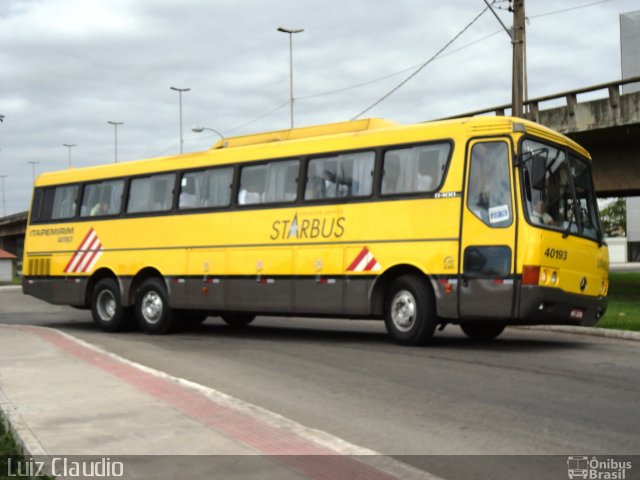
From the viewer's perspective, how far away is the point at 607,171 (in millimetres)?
30688

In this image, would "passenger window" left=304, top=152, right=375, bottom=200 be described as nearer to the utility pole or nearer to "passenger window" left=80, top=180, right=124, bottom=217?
"passenger window" left=80, top=180, right=124, bottom=217

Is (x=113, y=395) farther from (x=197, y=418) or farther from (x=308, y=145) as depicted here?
(x=308, y=145)

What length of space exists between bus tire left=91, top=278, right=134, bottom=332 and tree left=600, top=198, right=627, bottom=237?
402 ft

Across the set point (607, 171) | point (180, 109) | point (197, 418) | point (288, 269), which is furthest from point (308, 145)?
point (180, 109)

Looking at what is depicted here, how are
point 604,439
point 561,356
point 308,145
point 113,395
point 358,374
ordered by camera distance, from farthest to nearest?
point 308,145, point 561,356, point 358,374, point 113,395, point 604,439

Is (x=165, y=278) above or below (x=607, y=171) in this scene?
below

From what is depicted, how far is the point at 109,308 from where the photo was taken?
19172 millimetres

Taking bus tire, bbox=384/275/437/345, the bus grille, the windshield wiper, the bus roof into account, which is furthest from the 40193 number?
the bus grille

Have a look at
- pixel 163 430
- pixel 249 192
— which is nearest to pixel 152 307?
pixel 249 192

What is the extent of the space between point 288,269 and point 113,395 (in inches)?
281

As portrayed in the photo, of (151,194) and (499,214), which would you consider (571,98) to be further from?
(499,214)

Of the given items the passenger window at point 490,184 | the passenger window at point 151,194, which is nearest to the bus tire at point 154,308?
the passenger window at point 151,194

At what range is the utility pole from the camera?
2150 cm

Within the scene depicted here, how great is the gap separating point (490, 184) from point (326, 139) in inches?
132
